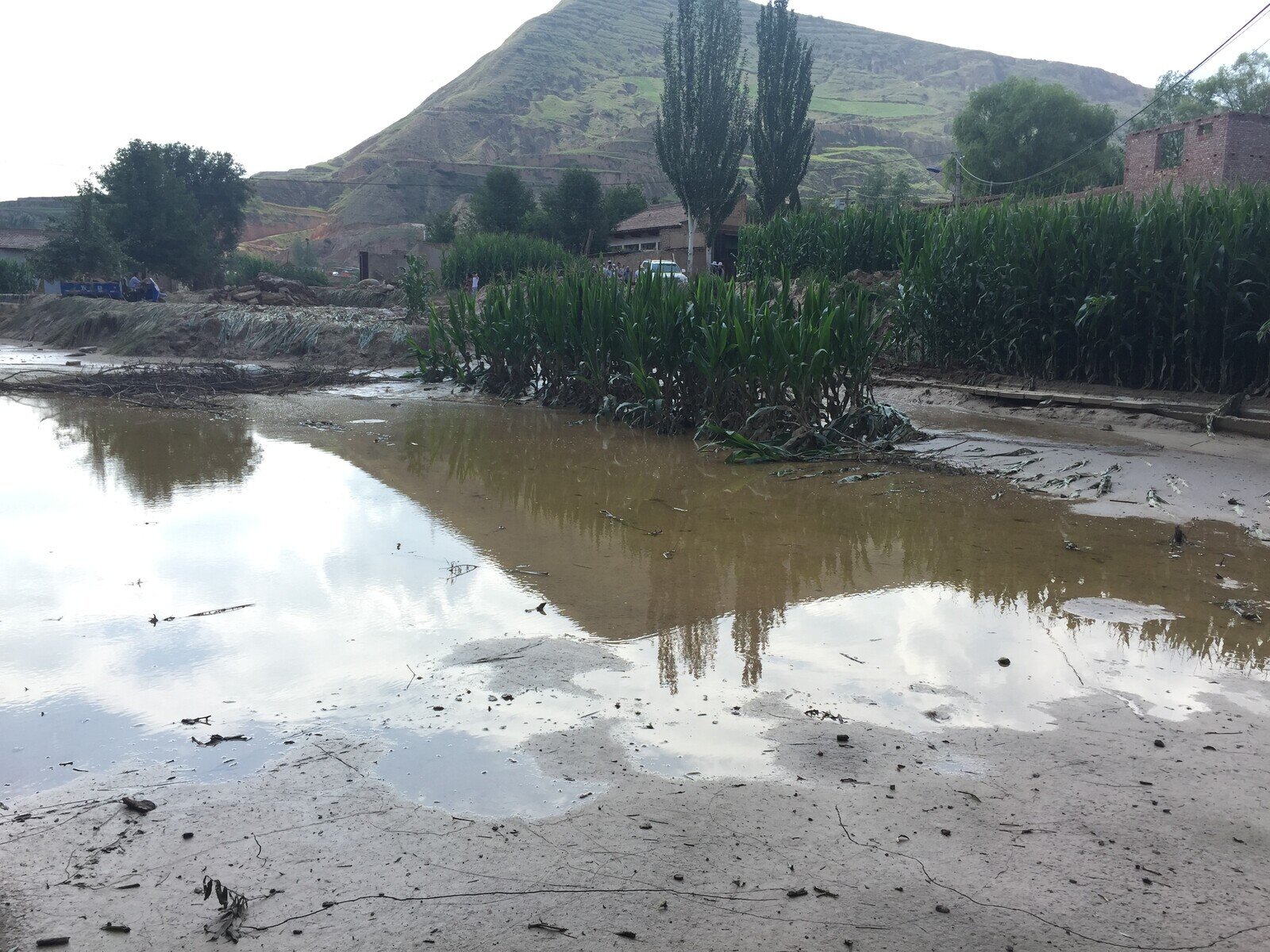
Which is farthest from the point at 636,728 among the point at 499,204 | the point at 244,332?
the point at 499,204

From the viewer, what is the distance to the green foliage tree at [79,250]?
3225 cm

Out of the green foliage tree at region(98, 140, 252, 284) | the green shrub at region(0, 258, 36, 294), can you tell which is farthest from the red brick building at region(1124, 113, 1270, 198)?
the green shrub at region(0, 258, 36, 294)

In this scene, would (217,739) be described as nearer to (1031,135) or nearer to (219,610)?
(219,610)

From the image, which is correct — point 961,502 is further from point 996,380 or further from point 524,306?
point 524,306

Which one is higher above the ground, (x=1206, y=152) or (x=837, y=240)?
(x=1206, y=152)

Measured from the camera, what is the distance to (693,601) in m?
4.66

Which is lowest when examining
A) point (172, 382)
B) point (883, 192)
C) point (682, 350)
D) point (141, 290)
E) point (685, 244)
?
point (172, 382)

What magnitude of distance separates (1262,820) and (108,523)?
6.50 m

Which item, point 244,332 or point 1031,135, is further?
point 1031,135

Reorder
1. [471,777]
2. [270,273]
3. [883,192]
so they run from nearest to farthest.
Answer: [471,777]
[270,273]
[883,192]

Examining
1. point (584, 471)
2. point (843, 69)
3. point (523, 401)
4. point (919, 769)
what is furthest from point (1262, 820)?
point (843, 69)

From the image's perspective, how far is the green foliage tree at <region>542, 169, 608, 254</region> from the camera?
48719 millimetres

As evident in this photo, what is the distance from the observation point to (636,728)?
10.3 ft

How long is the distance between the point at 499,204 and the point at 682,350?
42708 millimetres
